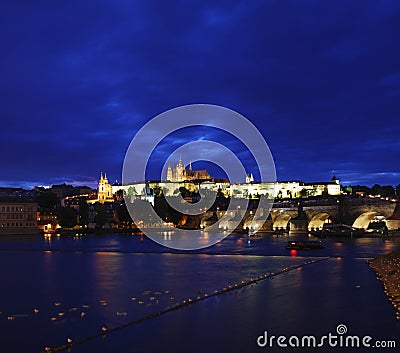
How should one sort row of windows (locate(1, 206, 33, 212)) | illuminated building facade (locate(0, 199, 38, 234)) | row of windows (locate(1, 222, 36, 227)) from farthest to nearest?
1. row of windows (locate(1, 222, 36, 227))
2. illuminated building facade (locate(0, 199, 38, 234))
3. row of windows (locate(1, 206, 33, 212))

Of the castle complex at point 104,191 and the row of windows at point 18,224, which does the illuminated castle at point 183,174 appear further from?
the row of windows at point 18,224

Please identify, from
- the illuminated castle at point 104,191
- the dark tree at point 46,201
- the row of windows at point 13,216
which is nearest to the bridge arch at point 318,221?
the row of windows at point 13,216

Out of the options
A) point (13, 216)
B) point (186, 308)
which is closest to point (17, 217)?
point (13, 216)

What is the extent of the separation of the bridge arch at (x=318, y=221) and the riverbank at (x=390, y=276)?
43.2m

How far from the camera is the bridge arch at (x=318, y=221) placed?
6876 centimetres

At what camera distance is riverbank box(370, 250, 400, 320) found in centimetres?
1449

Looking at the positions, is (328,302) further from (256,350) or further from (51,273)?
(51,273)

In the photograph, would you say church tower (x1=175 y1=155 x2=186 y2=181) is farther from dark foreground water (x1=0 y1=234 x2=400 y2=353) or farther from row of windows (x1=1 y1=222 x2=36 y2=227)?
dark foreground water (x1=0 y1=234 x2=400 y2=353)

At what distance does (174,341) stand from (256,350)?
1.80 m

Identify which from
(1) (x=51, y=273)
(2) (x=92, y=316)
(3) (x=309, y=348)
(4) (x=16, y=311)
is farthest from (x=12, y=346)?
(1) (x=51, y=273)

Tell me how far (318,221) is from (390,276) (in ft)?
180

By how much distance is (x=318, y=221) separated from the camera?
72562 mm

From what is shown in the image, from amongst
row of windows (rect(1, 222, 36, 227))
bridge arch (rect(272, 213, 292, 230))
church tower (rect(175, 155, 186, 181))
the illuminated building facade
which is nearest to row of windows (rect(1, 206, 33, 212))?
the illuminated building facade

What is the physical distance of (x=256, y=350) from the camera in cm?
982
